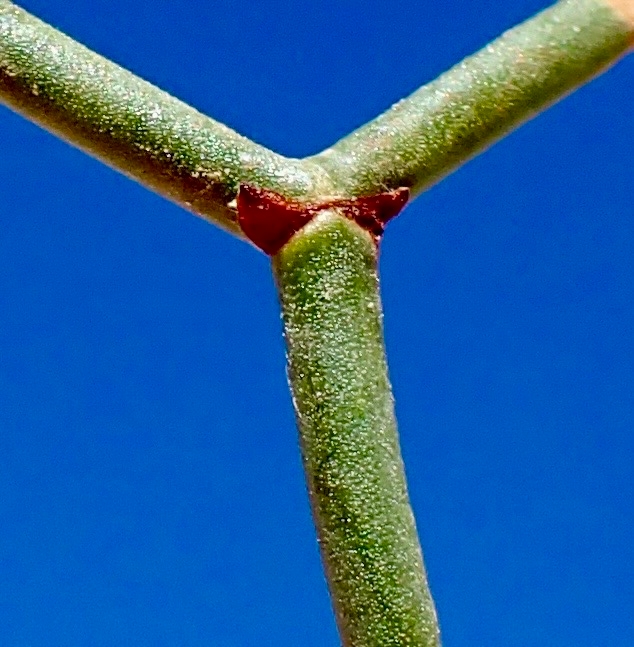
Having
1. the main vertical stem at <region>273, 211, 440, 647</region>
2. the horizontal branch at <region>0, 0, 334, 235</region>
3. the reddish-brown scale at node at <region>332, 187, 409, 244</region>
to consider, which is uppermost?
the horizontal branch at <region>0, 0, 334, 235</region>

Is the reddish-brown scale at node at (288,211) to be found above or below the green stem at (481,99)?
below

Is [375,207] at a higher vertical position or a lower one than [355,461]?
higher

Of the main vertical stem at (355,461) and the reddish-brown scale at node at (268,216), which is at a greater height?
the reddish-brown scale at node at (268,216)

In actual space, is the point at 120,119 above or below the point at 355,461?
above

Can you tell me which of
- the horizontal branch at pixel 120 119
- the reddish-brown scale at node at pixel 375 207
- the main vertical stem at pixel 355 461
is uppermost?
the horizontal branch at pixel 120 119
